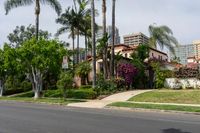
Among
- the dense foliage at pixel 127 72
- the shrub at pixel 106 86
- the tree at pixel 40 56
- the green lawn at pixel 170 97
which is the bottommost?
the green lawn at pixel 170 97

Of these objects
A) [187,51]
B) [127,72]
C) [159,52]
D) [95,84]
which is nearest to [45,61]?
[95,84]

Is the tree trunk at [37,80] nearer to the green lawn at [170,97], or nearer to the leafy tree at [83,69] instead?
the leafy tree at [83,69]

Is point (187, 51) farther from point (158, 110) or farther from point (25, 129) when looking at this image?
point (25, 129)

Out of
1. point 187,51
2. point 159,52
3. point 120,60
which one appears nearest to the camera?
point 120,60

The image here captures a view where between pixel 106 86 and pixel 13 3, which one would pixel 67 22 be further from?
pixel 106 86

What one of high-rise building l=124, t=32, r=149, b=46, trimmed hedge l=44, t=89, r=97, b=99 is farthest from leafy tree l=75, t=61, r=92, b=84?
high-rise building l=124, t=32, r=149, b=46

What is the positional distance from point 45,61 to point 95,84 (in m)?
4.79

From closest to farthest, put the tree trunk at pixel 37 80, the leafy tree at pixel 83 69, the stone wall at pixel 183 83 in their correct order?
the stone wall at pixel 183 83 → the tree trunk at pixel 37 80 → the leafy tree at pixel 83 69

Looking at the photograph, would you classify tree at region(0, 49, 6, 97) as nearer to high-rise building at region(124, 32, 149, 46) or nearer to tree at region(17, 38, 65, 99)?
tree at region(17, 38, 65, 99)

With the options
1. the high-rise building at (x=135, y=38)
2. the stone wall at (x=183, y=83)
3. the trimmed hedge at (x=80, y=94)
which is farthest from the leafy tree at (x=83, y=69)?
the high-rise building at (x=135, y=38)

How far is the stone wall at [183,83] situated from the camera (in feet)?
107

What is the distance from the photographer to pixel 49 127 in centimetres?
1309

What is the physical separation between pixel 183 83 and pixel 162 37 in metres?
20.4

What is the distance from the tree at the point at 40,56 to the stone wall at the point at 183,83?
33.0 feet
